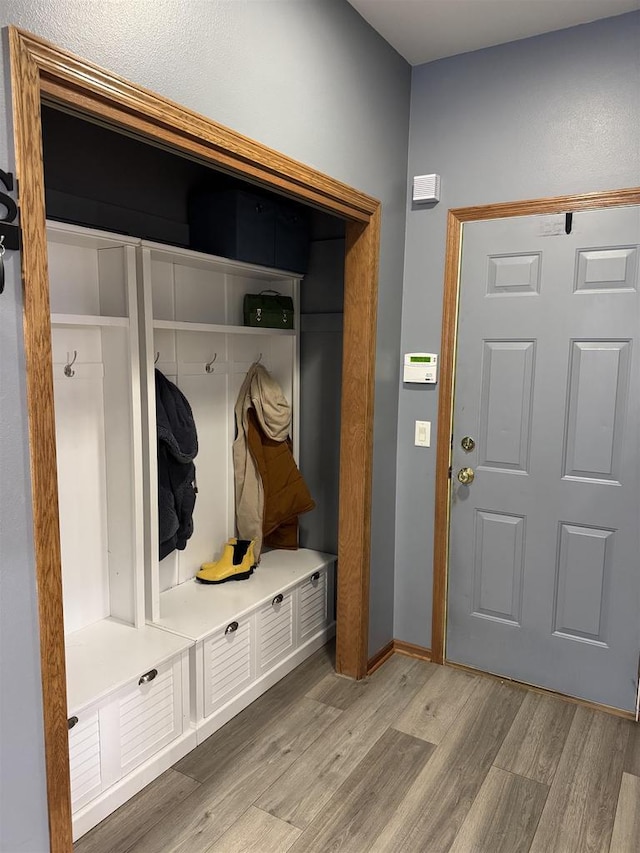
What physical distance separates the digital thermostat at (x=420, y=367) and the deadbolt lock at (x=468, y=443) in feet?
0.99

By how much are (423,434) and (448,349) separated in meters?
0.42

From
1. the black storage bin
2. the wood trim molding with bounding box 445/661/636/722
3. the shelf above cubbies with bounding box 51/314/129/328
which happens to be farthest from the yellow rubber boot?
the black storage bin

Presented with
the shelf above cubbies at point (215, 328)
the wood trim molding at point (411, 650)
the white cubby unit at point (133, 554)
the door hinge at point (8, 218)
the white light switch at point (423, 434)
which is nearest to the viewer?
the door hinge at point (8, 218)

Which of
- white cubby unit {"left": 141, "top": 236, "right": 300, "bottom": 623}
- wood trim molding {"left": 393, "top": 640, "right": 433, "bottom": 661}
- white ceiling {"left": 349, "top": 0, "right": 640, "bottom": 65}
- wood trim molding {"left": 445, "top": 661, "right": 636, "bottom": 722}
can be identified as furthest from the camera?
wood trim molding {"left": 393, "top": 640, "right": 433, "bottom": 661}

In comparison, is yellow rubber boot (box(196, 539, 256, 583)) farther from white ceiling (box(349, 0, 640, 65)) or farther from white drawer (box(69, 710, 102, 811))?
white ceiling (box(349, 0, 640, 65))

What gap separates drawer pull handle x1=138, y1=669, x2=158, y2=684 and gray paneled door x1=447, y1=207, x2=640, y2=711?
1.47m

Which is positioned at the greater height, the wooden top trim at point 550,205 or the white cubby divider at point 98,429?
the wooden top trim at point 550,205

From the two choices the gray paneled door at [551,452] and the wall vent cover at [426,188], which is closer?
the gray paneled door at [551,452]

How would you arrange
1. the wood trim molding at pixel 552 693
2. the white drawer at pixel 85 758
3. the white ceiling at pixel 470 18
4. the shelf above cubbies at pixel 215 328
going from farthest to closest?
the wood trim molding at pixel 552 693
the shelf above cubbies at pixel 215 328
the white ceiling at pixel 470 18
the white drawer at pixel 85 758

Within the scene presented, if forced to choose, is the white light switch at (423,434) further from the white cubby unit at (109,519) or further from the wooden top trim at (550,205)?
the white cubby unit at (109,519)

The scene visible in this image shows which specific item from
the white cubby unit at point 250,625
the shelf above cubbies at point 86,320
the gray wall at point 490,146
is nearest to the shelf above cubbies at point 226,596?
the white cubby unit at point 250,625

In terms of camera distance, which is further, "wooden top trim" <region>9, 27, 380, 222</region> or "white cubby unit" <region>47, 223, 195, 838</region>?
"white cubby unit" <region>47, 223, 195, 838</region>

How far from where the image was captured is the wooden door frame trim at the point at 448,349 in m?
2.56

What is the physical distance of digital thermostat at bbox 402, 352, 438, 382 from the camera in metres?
2.89
